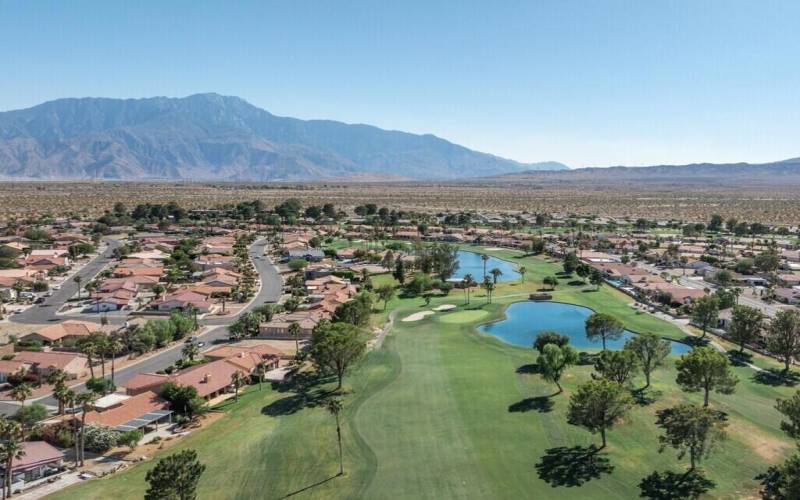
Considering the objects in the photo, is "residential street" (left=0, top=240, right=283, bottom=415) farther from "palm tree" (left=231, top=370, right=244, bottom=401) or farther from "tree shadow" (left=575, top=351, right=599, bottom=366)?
"tree shadow" (left=575, top=351, right=599, bottom=366)

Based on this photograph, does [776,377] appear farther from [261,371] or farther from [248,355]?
[248,355]

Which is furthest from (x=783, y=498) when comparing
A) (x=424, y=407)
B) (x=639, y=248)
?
(x=639, y=248)

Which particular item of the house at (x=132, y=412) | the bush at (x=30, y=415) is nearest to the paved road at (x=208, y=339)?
the bush at (x=30, y=415)

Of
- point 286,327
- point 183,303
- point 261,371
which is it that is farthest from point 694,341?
point 183,303

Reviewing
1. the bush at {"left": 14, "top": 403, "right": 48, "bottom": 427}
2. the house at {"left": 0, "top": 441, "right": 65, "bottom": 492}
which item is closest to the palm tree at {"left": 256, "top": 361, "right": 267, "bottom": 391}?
the bush at {"left": 14, "top": 403, "right": 48, "bottom": 427}

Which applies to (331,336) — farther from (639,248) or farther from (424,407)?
(639,248)

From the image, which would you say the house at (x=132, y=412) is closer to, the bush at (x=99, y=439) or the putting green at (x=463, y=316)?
the bush at (x=99, y=439)
